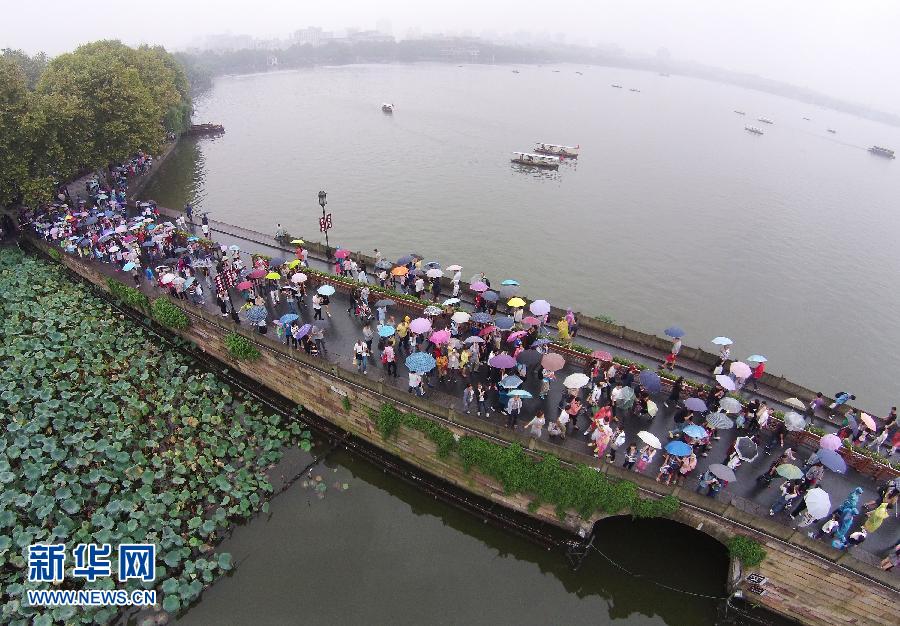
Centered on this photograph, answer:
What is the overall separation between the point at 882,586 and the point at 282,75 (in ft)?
718

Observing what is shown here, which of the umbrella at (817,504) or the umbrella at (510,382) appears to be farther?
the umbrella at (510,382)

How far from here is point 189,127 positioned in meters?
79.9

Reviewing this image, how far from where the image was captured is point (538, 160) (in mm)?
76500

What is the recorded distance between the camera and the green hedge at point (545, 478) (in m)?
18.0

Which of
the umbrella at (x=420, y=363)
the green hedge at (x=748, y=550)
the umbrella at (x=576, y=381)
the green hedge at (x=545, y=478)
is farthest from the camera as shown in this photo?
the umbrella at (x=420, y=363)

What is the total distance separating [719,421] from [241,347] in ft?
77.4

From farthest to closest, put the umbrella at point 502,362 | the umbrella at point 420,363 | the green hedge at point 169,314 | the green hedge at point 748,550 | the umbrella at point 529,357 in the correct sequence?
the green hedge at point 169,314 → the umbrella at point 529,357 → the umbrella at point 502,362 → the umbrella at point 420,363 → the green hedge at point 748,550

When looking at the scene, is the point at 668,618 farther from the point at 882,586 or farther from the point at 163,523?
the point at 163,523

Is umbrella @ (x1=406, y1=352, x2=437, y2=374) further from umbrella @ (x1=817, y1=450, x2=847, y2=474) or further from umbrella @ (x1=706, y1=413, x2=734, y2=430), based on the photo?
umbrella @ (x1=817, y1=450, x2=847, y2=474)

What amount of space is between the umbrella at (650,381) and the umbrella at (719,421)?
2.26 meters

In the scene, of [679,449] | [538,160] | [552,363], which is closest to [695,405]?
[679,449]

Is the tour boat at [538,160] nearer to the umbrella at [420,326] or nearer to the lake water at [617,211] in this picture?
the lake water at [617,211]

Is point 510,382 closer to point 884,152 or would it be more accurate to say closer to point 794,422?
point 794,422

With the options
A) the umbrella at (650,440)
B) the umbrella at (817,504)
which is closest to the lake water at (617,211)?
the umbrella at (817,504)
